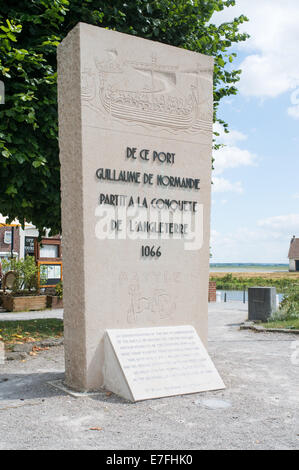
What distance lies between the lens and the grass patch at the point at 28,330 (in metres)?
9.84

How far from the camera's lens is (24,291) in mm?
17172

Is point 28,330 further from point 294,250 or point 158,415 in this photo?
point 294,250

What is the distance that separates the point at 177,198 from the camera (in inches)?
267

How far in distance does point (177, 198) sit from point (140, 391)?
2.69m

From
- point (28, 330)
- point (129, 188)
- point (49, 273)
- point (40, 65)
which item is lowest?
point (28, 330)

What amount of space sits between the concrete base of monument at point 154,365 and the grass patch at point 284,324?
566 cm

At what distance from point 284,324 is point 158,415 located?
7656mm

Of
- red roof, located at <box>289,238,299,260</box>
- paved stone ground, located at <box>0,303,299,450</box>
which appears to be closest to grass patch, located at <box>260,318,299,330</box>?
paved stone ground, located at <box>0,303,299,450</box>

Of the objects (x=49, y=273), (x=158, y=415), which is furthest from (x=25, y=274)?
(x=158, y=415)

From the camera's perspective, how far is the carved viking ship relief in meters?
6.11

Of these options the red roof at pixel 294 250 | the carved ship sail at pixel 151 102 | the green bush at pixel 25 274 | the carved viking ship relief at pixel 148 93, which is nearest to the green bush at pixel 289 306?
the carved viking ship relief at pixel 148 93

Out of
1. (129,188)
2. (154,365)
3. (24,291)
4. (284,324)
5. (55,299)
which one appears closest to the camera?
(154,365)

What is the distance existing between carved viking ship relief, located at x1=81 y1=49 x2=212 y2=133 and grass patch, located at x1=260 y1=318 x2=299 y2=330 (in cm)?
626

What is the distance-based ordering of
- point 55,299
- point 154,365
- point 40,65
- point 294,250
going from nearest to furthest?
1. point 154,365
2. point 40,65
3. point 55,299
4. point 294,250
